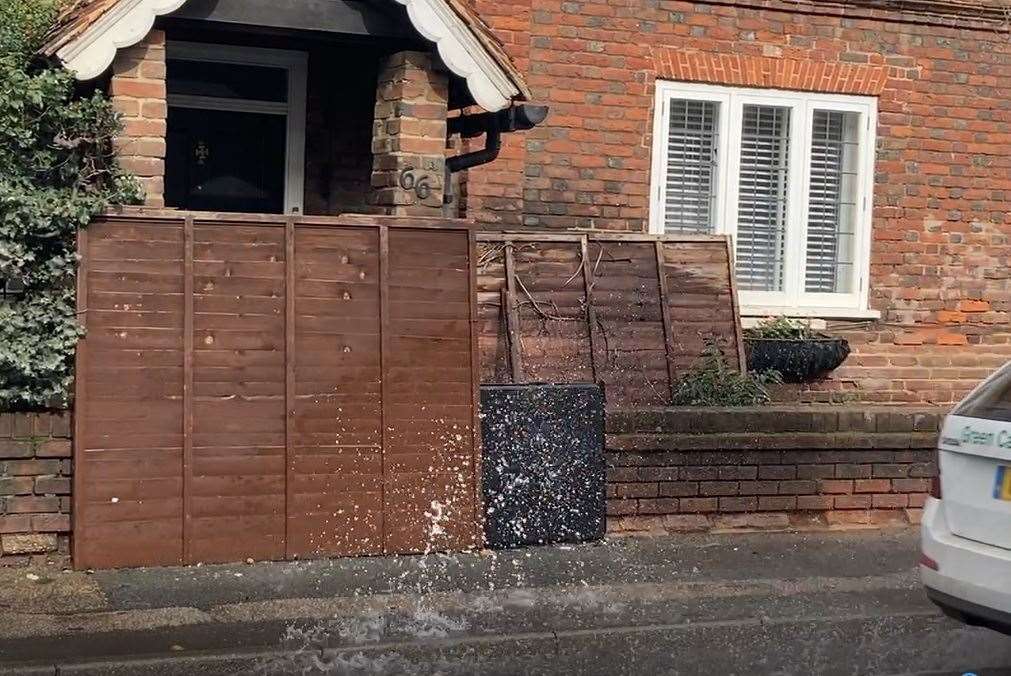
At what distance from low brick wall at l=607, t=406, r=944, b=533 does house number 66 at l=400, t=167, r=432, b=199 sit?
175 cm

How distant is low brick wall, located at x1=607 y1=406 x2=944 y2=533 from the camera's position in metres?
7.36

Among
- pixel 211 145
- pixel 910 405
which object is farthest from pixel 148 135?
pixel 910 405

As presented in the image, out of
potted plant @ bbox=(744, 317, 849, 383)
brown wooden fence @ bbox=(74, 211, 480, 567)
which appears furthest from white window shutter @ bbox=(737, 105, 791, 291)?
brown wooden fence @ bbox=(74, 211, 480, 567)

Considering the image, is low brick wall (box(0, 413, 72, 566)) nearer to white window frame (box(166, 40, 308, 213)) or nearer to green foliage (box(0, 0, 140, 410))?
green foliage (box(0, 0, 140, 410))

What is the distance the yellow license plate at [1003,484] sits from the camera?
500 centimetres

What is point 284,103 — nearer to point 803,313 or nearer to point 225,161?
point 225,161

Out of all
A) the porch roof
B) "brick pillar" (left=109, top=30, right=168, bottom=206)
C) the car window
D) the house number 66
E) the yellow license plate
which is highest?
the porch roof

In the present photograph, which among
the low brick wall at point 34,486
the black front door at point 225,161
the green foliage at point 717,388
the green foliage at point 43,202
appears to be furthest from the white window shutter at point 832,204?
the low brick wall at point 34,486

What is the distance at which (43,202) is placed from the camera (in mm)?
6266

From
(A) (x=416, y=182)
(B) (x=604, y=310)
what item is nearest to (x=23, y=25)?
(A) (x=416, y=182)

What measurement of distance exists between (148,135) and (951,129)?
699cm

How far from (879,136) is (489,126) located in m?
4.04

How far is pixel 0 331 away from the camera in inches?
246

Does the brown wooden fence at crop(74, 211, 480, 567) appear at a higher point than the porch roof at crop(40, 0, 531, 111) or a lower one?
lower
